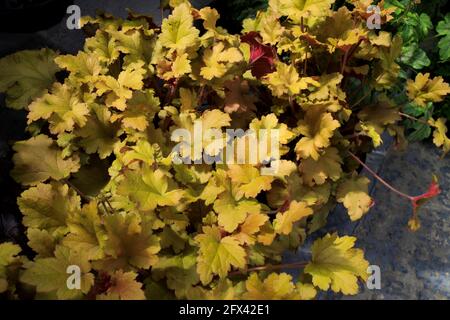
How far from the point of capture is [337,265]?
1578 mm

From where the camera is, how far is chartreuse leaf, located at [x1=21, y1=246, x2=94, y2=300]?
1326 mm

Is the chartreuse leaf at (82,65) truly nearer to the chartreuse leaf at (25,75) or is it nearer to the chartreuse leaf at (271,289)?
the chartreuse leaf at (25,75)

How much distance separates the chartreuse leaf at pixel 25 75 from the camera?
1.84m

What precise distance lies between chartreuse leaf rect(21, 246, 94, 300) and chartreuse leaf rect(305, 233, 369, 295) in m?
0.64

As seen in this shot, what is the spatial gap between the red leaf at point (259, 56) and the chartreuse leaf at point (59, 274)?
99cm

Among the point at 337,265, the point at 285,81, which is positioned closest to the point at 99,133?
the point at 285,81

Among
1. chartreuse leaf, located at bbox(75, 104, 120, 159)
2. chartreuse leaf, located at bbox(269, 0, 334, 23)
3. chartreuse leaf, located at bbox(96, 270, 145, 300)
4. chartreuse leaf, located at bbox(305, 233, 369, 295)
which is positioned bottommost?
chartreuse leaf, located at bbox(305, 233, 369, 295)

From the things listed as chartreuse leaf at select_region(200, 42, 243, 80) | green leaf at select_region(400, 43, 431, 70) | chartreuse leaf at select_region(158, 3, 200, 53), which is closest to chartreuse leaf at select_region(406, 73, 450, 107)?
green leaf at select_region(400, 43, 431, 70)

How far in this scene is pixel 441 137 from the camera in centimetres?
200

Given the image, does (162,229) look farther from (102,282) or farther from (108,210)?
(102,282)

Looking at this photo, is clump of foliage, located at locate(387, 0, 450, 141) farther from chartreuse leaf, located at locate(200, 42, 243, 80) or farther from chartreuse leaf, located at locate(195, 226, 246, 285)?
chartreuse leaf, located at locate(195, 226, 246, 285)

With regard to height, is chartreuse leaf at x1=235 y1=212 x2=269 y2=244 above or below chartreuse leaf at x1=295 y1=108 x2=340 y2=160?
below

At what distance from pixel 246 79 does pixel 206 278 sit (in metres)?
0.91
